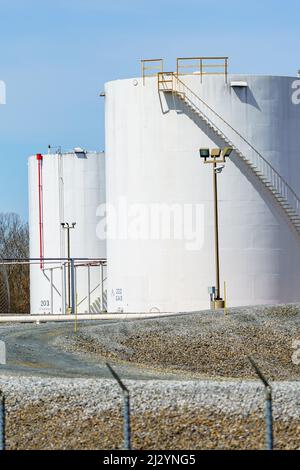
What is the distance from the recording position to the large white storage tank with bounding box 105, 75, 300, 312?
42812 millimetres

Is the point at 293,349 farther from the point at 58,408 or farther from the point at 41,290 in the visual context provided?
the point at 41,290

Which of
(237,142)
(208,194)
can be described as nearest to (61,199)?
(208,194)

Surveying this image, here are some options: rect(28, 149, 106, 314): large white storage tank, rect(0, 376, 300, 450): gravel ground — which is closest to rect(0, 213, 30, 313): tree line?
rect(28, 149, 106, 314): large white storage tank

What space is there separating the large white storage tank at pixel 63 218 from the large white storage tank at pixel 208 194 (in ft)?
49.8

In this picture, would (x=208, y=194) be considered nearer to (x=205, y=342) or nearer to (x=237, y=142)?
(x=237, y=142)

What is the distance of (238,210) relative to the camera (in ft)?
141

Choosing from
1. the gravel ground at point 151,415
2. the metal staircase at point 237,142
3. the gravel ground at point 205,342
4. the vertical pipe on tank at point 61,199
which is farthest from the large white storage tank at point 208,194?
the gravel ground at point 151,415

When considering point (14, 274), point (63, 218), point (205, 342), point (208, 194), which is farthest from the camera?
point (14, 274)

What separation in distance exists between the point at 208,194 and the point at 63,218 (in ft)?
63.7

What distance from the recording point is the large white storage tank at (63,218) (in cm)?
5897

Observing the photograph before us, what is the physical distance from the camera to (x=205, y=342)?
2908cm

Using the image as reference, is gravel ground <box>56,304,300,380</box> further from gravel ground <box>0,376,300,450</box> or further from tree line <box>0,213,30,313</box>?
tree line <box>0,213,30,313</box>

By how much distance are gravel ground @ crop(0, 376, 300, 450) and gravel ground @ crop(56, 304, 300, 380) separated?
751cm
